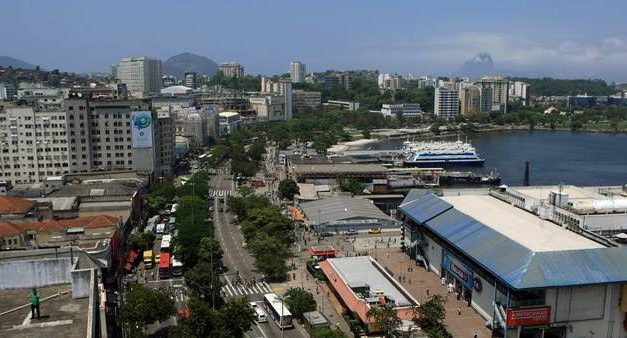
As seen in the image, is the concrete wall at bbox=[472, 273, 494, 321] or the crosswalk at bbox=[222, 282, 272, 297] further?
the crosswalk at bbox=[222, 282, 272, 297]

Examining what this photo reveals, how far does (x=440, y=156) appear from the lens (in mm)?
67625

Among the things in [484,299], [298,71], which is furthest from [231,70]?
[484,299]

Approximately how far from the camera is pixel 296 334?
2028cm

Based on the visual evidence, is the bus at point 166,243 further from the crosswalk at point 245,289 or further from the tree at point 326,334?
the tree at point 326,334

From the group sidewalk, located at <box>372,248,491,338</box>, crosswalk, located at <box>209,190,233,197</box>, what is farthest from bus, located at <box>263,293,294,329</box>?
crosswalk, located at <box>209,190,233,197</box>

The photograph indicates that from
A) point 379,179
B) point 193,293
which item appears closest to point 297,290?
point 193,293

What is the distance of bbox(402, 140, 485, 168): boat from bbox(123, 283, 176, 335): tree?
159 feet

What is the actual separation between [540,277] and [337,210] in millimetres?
18267

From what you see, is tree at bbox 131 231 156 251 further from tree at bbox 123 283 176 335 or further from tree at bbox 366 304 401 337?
tree at bbox 366 304 401 337

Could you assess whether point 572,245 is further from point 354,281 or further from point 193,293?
point 193,293

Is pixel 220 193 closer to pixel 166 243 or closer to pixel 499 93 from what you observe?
pixel 166 243

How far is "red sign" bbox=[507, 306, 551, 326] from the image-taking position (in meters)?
18.7

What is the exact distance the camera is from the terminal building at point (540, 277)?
18750mm

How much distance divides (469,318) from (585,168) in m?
50.4
